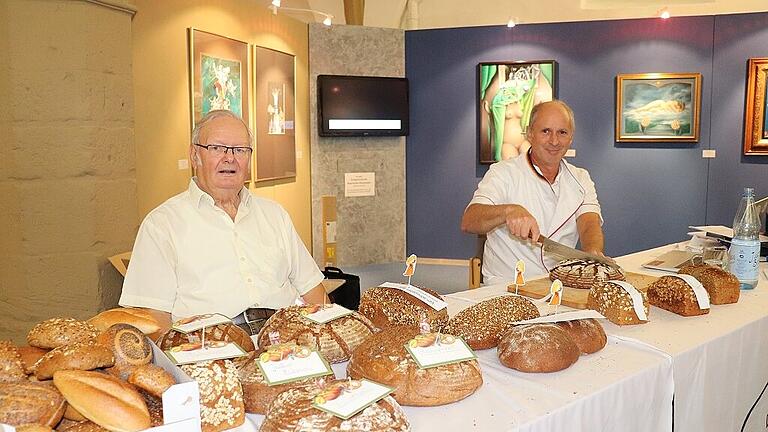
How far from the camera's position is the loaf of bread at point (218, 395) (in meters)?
1.17

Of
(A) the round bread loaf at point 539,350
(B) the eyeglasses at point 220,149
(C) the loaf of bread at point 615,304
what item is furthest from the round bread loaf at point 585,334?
(B) the eyeglasses at point 220,149

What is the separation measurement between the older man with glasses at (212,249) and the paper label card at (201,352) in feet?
2.95

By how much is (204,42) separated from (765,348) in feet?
13.4

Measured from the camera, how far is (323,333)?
4.94 ft

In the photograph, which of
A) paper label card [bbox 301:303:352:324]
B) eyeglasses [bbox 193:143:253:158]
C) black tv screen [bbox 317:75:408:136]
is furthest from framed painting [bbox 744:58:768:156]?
paper label card [bbox 301:303:352:324]

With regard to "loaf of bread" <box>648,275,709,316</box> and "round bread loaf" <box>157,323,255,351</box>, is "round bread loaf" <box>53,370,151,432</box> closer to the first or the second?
"round bread loaf" <box>157,323,255,351</box>

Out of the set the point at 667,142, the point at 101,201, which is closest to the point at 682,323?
the point at 101,201

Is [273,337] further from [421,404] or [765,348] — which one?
[765,348]

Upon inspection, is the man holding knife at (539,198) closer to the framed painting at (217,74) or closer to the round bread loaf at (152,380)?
the round bread loaf at (152,380)

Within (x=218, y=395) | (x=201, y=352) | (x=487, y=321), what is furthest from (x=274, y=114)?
(x=218, y=395)

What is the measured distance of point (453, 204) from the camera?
7.11 meters

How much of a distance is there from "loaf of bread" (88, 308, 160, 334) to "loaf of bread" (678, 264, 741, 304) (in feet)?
5.55

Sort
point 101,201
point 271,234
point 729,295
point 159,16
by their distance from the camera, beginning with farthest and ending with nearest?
point 159,16 < point 101,201 < point 271,234 < point 729,295

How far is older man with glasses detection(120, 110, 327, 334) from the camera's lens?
7.24ft
